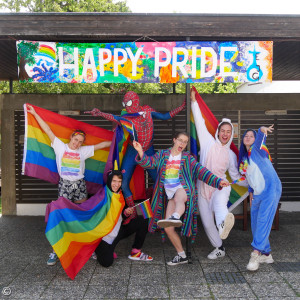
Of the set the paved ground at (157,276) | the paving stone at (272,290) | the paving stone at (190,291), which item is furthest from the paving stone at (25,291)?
the paving stone at (272,290)

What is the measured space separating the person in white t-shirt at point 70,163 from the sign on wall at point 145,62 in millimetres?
733

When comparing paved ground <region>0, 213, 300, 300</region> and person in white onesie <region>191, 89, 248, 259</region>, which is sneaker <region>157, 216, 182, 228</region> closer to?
paved ground <region>0, 213, 300, 300</region>

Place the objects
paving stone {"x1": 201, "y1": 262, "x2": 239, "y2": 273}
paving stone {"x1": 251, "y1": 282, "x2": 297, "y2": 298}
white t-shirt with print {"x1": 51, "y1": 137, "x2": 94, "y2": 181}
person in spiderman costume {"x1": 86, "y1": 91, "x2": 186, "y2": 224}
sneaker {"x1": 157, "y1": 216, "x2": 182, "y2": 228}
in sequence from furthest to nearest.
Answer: person in spiderman costume {"x1": 86, "y1": 91, "x2": 186, "y2": 224}
white t-shirt with print {"x1": 51, "y1": 137, "x2": 94, "y2": 181}
paving stone {"x1": 201, "y1": 262, "x2": 239, "y2": 273}
sneaker {"x1": 157, "y1": 216, "x2": 182, "y2": 228}
paving stone {"x1": 251, "y1": 282, "x2": 297, "y2": 298}

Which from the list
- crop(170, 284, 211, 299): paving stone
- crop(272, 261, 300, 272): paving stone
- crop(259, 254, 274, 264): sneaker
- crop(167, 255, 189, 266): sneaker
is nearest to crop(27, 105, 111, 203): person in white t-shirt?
crop(167, 255, 189, 266): sneaker

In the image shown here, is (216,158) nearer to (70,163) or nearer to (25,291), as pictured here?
(70,163)

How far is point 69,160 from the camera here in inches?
185

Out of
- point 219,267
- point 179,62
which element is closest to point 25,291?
point 219,267

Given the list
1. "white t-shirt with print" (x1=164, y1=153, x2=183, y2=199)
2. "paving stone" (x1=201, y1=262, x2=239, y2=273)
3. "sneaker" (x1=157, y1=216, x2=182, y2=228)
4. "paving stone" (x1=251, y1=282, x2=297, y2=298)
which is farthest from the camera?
"white t-shirt with print" (x1=164, y1=153, x2=183, y2=199)

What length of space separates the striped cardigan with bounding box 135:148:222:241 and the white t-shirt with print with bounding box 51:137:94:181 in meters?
0.91

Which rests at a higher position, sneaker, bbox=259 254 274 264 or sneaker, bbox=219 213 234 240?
sneaker, bbox=219 213 234 240

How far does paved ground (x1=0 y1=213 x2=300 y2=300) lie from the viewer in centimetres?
351

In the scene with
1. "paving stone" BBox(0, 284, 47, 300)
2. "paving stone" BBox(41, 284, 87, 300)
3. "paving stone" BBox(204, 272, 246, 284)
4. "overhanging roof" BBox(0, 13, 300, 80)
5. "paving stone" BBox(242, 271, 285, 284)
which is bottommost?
"paving stone" BBox(41, 284, 87, 300)

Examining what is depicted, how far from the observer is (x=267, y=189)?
4.21 metres

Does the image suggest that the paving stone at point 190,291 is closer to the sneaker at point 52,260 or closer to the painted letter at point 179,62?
Result: the sneaker at point 52,260
